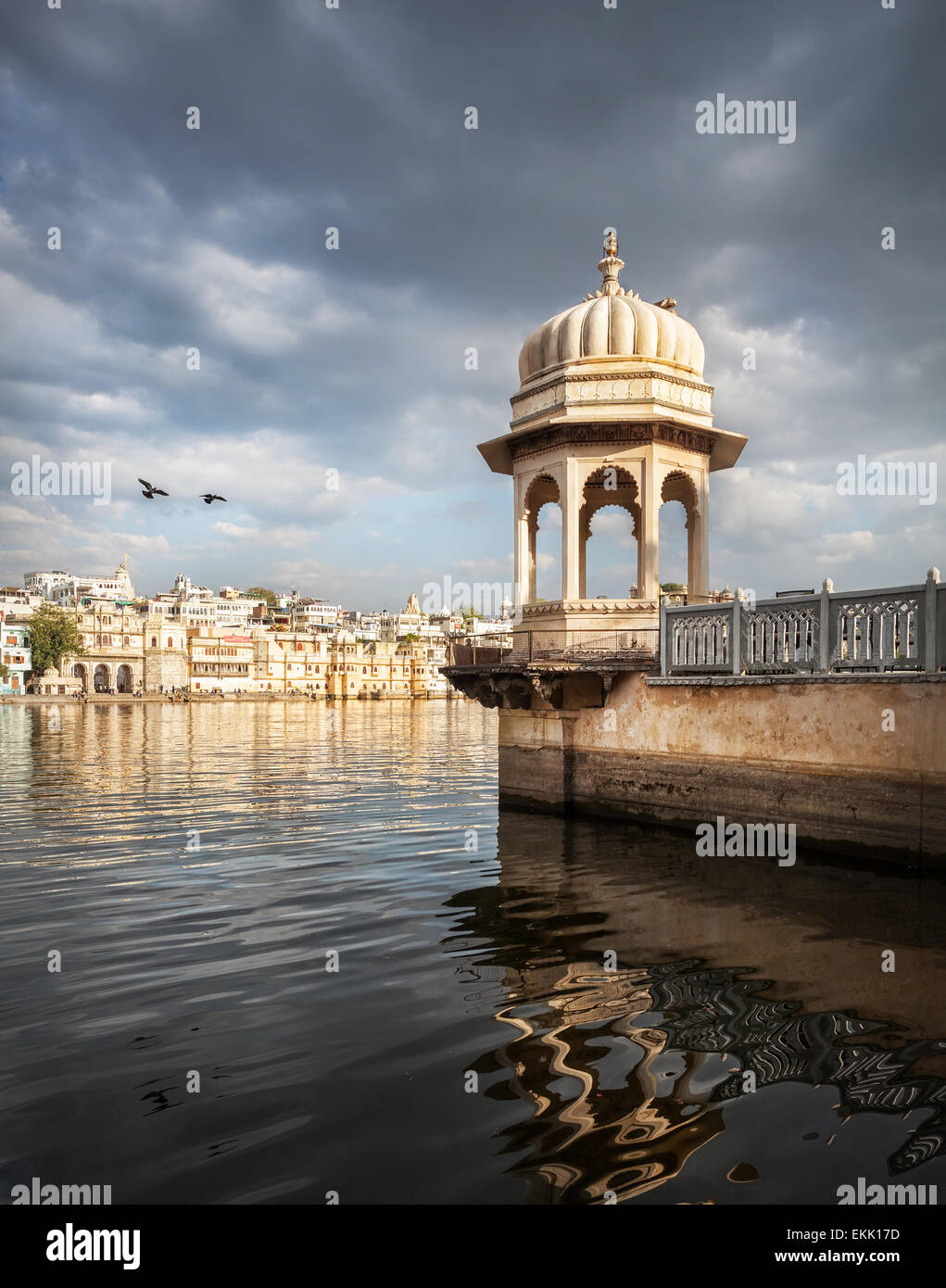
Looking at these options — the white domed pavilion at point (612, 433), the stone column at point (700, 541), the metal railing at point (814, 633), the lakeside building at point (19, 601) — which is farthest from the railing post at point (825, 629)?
the lakeside building at point (19, 601)

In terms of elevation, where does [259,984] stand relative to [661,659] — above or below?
below

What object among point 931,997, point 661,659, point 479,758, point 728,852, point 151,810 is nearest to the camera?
point 931,997

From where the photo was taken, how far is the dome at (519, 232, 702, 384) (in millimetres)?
16719

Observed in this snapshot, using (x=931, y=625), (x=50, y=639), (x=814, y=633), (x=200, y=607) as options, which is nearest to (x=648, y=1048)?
(x=931, y=625)

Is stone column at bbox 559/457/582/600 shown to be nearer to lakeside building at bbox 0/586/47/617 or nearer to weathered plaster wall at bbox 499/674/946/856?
weathered plaster wall at bbox 499/674/946/856

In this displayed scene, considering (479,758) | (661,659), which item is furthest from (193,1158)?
(479,758)

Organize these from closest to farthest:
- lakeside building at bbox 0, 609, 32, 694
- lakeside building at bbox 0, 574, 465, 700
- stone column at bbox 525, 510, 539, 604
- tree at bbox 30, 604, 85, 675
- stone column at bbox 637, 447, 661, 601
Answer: stone column at bbox 637, 447, 661, 601
stone column at bbox 525, 510, 539, 604
tree at bbox 30, 604, 85, 675
lakeside building at bbox 0, 609, 32, 694
lakeside building at bbox 0, 574, 465, 700

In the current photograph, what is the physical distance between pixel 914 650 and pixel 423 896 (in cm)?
739

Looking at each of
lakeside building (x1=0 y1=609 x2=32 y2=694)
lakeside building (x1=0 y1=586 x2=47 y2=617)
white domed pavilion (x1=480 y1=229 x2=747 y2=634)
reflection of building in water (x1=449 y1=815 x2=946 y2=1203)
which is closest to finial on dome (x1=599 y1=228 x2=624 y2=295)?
white domed pavilion (x1=480 y1=229 x2=747 y2=634)

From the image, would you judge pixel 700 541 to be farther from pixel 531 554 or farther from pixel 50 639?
pixel 50 639

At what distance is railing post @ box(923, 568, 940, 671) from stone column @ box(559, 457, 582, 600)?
7190 mm

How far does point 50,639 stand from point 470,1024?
124 m

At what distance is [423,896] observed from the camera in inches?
427
